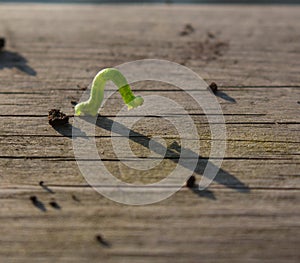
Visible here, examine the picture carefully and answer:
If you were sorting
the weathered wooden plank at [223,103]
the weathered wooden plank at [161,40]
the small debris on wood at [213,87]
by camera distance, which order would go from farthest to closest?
the weathered wooden plank at [161,40] < the small debris on wood at [213,87] < the weathered wooden plank at [223,103]

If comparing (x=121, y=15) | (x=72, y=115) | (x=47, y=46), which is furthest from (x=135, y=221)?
(x=121, y=15)

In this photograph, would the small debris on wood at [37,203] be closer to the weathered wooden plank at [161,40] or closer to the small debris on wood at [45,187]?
the small debris on wood at [45,187]

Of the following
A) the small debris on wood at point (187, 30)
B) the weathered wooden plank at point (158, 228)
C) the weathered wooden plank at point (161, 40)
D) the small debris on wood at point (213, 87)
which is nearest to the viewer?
the weathered wooden plank at point (158, 228)

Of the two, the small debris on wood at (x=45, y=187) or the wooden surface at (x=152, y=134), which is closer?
the wooden surface at (x=152, y=134)

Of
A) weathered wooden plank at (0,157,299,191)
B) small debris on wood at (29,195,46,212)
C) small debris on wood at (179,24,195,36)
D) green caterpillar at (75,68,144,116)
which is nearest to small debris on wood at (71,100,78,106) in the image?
green caterpillar at (75,68,144,116)

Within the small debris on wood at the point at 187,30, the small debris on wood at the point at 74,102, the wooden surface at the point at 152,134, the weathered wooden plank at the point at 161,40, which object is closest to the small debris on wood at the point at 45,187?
the wooden surface at the point at 152,134

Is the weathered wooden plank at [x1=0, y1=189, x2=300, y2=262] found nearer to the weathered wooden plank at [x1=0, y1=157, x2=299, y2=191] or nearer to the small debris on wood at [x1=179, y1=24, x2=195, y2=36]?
the weathered wooden plank at [x1=0, y1=157, x2=299, y2=191]

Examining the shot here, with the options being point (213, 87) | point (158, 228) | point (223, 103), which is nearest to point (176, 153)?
point (158, 228)

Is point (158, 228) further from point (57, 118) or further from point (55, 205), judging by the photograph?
point (57, 118)
